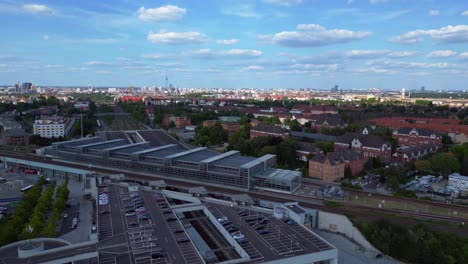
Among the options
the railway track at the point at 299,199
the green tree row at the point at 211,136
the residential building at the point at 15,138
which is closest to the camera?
the railway track at the point at 299,199

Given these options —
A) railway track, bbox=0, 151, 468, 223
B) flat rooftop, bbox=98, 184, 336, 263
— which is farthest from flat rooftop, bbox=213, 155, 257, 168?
flat rooftop, bbox=98, 184, 336, 263

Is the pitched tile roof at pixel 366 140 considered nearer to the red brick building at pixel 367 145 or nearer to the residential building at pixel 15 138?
the red brick building at pixel 367 145

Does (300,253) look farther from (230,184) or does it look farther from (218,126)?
(218,126)

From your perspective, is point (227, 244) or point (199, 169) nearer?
point (227, 244)

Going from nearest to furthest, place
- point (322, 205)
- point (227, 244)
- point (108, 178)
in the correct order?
point (227, 244) < point (322, 205) < point (108, 178)

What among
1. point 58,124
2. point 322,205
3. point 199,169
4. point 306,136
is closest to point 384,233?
point 322,205

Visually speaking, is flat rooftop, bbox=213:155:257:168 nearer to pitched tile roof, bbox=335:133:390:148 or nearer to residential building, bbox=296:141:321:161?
residential building, bbox=296:141:321:161

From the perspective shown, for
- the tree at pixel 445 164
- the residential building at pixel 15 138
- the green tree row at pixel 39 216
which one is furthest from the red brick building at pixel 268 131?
the residential building at pixel 15 138
